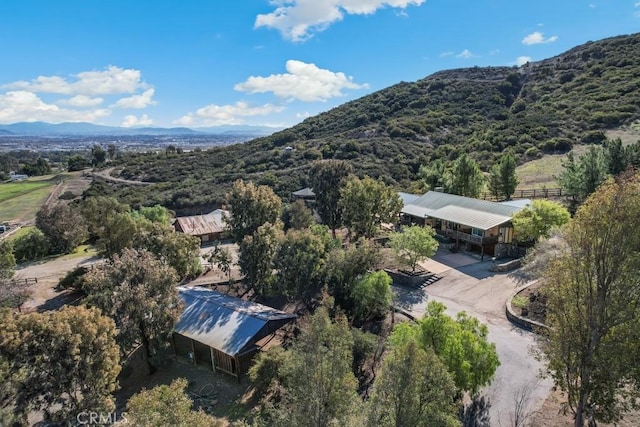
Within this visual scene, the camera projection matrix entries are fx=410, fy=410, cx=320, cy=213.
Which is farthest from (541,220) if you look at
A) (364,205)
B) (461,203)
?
(364,205)

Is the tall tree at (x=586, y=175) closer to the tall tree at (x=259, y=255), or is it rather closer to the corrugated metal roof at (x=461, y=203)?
the corrugated metal roof at (x=461, y=203)

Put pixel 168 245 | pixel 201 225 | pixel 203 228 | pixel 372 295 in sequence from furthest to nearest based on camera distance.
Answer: pixel 201 225
pixel 203 228
pixel 168 245
pixel 372 295

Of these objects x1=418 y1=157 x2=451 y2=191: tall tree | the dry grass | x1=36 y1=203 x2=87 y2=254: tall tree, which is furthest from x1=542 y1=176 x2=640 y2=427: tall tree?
x1=36 y1=203 x2=87 y2=254: tall tree

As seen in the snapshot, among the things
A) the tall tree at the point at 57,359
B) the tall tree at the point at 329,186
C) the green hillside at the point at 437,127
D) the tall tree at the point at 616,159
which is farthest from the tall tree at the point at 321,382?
the green hillside at the point at 437,127

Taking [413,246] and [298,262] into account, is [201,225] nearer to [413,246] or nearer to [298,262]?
[298,262]

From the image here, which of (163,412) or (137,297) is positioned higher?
(163,412)

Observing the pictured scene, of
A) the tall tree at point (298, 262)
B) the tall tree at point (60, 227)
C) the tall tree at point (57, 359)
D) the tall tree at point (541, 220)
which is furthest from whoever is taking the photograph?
the tall tree at point (60, 227)
